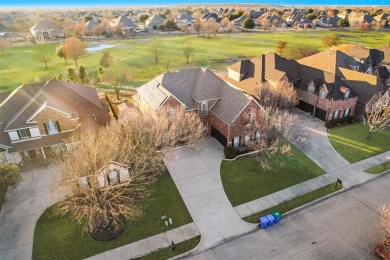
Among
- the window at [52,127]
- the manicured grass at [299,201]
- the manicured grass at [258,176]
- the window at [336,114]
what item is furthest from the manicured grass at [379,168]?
the window at [52,127]

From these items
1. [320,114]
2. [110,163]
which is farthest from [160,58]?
[110,163]

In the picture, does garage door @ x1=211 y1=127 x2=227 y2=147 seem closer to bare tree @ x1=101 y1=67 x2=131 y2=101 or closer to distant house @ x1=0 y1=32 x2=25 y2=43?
bare tree @ x1=101 y1=67 x2=131 y2=101

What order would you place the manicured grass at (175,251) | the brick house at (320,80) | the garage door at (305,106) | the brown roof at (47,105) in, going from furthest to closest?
the garage door at (305,106)
the brick house at (320,80)
the brown roof at (47,105)
the manicured grass at (175,251)

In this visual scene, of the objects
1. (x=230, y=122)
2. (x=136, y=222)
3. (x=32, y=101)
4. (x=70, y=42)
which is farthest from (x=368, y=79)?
(x=70, y=42)

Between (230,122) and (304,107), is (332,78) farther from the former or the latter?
(230,122)

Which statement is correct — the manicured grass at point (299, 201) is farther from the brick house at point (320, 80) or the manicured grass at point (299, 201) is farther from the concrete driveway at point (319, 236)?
the brick house at point (320, 80)

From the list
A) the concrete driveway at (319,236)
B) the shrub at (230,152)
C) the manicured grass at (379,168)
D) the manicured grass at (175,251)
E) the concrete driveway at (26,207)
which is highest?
the shrub at (230,152)
